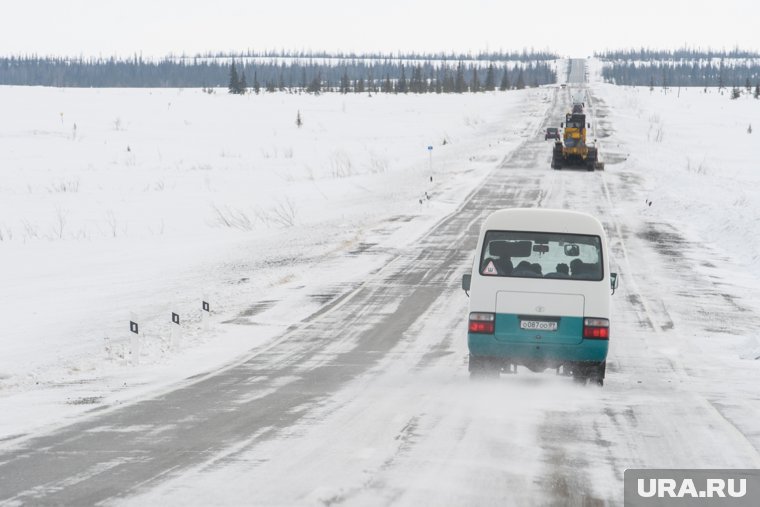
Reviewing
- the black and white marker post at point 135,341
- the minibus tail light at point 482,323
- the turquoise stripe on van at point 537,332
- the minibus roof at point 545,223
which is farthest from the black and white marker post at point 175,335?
the turquoise stripe on van at point 537,332

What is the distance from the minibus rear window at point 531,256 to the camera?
35.6ft

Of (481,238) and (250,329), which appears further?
(250,329)

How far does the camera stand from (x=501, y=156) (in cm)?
5028

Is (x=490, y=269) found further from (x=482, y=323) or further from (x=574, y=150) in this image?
(x=574, y=150)

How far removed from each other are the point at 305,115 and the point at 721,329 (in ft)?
262

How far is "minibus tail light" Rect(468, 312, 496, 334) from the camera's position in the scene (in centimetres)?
1077

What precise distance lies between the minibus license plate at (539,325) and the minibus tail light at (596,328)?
14.3 inches

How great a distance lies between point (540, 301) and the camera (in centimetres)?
1065

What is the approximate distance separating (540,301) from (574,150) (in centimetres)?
3395

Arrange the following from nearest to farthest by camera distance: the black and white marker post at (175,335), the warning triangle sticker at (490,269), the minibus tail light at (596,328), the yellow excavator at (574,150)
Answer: the minibus tail light at (596,328), the warning triangle sticker at (490,269), the black and white marker post at (175,335), the yellow excavator at (574,150)

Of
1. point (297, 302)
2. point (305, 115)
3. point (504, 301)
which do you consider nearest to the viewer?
point (504, 301)

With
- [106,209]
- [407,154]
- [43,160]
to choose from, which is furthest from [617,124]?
[106,209]

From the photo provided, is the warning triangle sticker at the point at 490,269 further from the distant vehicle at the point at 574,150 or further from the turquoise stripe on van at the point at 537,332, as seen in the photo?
the distant vehicle at the point at 574,150

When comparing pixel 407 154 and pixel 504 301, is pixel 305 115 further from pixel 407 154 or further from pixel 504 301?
pixel 504 301
